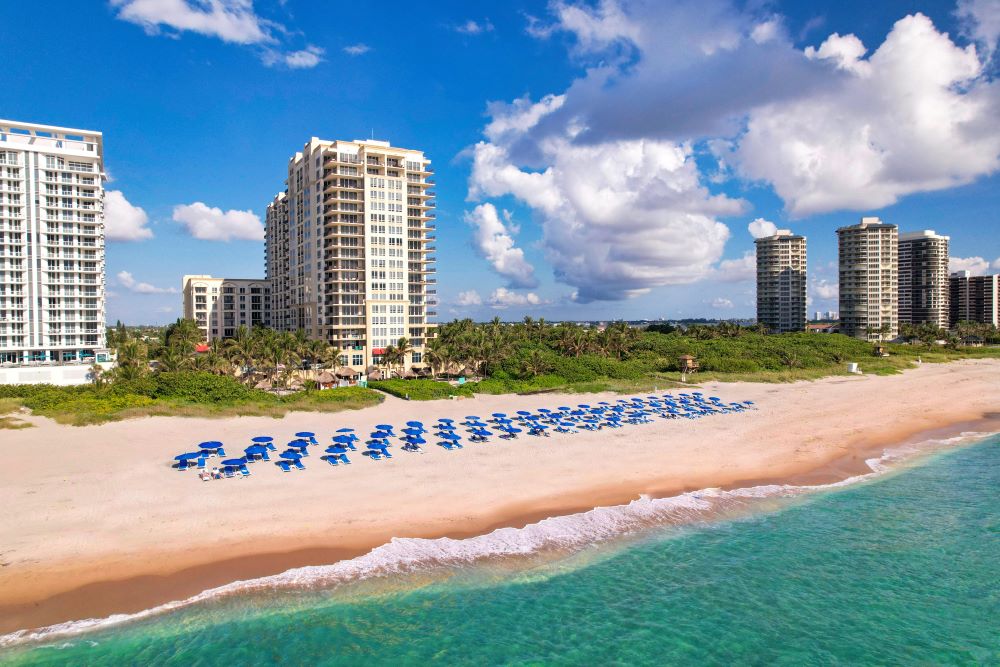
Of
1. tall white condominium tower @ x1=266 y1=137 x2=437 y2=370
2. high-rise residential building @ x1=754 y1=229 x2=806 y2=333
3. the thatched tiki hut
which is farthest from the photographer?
high-rise residential building @ x1=754 y1=229 x2=806 y2=333

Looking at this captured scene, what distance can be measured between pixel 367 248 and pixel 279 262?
33.5 meters

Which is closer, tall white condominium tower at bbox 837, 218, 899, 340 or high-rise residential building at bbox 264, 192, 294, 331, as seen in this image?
high-rise residential building at bbox 264, 192, 294, 331

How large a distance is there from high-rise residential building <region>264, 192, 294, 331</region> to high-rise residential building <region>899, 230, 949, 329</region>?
6384 inches

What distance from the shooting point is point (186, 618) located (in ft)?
53.9

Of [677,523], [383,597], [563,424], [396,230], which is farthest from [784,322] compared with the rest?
[383,597]

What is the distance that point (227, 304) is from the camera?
345ft

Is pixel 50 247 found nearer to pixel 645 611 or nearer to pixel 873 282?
pixel 645 611

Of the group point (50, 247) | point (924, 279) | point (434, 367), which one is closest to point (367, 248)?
point (434, 367)

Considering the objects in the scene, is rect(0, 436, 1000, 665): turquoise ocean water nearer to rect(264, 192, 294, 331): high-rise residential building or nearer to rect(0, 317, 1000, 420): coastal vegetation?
rect(0, 317, 1000, 420): coastal vegetation

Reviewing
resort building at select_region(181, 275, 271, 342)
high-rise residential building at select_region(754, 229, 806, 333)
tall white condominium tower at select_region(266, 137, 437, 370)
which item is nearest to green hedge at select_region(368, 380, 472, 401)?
tall white condominium tower at select_region(266, 137, 437, 370)

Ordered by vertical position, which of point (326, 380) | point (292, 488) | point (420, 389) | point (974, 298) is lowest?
point (292, 488)

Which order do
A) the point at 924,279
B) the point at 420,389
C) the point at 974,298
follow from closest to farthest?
the point at 420,389 < the point at 924,279 < the point at 974,298

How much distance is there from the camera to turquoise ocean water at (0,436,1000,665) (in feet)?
51.2

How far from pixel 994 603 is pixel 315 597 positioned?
23.5 meters
